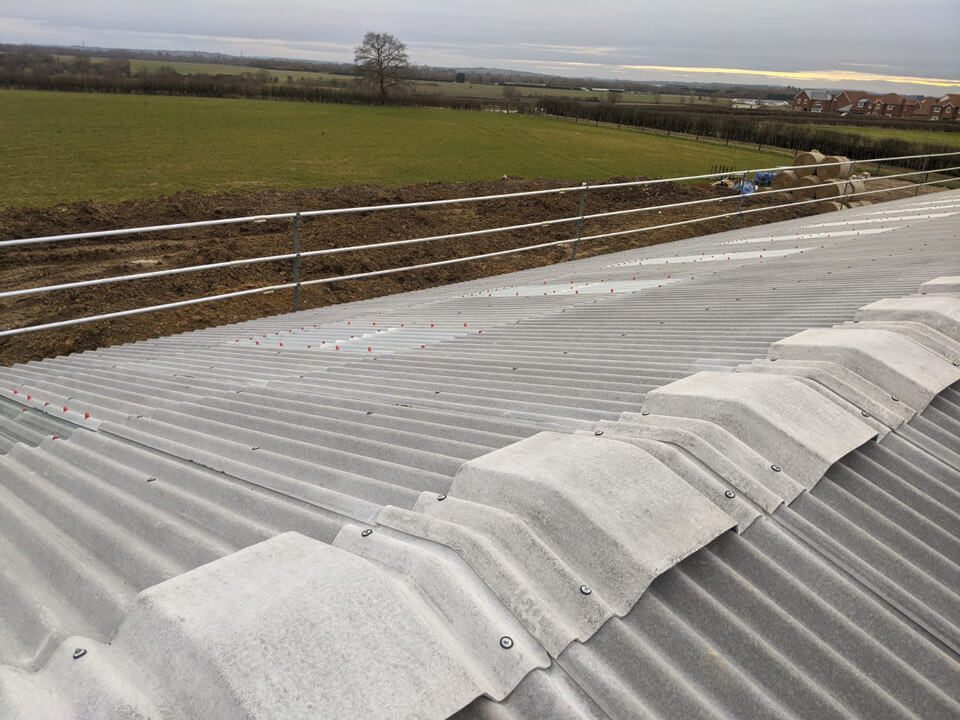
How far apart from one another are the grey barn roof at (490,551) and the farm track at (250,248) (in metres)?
8.49

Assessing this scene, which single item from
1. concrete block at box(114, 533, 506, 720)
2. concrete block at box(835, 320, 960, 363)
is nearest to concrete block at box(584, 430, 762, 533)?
concrete block at box(114, 533, 506, 720)

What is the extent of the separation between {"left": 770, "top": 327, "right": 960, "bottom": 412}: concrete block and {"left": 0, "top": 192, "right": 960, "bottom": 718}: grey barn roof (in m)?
0.03

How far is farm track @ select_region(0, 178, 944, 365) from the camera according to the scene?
39.0 feet

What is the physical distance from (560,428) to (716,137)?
54.7m

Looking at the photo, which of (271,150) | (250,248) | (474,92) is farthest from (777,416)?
(474,92)

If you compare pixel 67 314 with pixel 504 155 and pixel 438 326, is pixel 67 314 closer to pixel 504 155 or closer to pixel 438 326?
pixel 438 326

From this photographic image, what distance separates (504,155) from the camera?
118ft

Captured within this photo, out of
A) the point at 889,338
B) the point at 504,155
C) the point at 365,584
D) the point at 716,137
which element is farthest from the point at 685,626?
the point at 716,137

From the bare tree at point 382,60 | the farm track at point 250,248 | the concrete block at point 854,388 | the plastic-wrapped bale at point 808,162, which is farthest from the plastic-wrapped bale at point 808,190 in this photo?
the bare tree at point 382,60

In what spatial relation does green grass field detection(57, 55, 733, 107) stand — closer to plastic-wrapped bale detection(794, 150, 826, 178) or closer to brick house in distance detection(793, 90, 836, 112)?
brick house in distance detection(793, 90, 836, 112)

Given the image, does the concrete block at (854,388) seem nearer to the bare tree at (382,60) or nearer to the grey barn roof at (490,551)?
the grey barn roof at (490,551)

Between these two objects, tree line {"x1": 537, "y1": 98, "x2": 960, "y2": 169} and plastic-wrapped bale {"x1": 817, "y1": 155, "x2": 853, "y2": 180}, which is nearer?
plastic-wrapped bale {"x1": 817, "y1": 155, "x2": 853, "y2": 180}

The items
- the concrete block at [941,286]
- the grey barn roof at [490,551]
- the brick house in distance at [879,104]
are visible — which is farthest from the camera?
the brick house in distance at [879,104]

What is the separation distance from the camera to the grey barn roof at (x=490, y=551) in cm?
147
